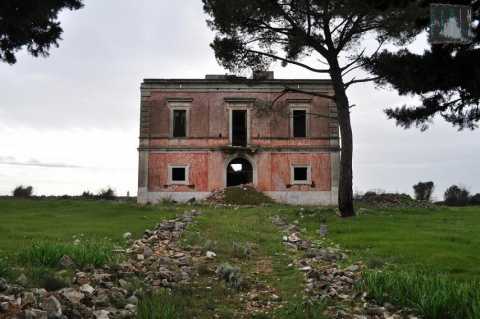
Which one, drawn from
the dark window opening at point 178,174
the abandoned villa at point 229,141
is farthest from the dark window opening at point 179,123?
the dark window opening at point 178,174

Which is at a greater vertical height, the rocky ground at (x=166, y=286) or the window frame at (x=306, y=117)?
the window frame at (x=306, y=117)

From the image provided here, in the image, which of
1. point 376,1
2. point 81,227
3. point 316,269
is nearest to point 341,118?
point 376,1

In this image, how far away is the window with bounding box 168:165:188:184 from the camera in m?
32.8

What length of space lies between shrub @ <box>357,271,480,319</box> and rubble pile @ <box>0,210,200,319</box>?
7.99 feet

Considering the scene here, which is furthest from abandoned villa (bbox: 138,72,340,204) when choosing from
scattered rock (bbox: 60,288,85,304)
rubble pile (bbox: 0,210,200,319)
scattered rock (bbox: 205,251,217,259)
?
scattered rock (bbox: 60,288,85,304)

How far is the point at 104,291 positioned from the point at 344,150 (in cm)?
1283

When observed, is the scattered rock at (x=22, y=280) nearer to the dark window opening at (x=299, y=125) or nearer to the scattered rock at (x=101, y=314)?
the scattered rock at (x=101, y=314)

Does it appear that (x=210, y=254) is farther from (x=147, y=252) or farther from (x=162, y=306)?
(x=162, y=306)

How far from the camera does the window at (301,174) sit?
3278 centimetres

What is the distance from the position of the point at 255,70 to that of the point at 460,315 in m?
15.8

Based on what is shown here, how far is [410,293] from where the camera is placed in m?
5.69

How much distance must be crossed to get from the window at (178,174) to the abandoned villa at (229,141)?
55 mm

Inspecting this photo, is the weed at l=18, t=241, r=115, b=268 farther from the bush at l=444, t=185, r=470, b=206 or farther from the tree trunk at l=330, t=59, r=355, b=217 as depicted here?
the bush at l=444, t=185, r=470, b=206

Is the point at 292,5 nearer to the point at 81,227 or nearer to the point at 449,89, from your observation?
the point at 449,89
